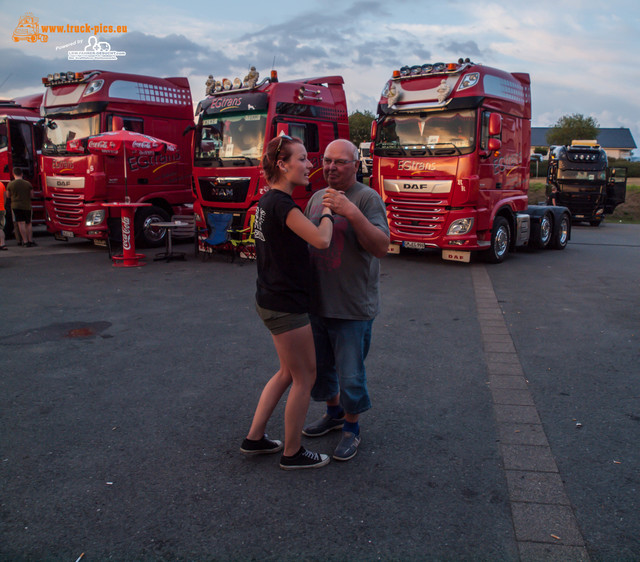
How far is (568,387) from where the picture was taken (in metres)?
4.72

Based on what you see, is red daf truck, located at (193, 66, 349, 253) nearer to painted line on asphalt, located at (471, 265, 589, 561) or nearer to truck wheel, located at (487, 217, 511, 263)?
truck wheel, located at (487, 217, 511, 263)

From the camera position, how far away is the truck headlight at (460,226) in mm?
10734

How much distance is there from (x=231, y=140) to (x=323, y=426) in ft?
28.1

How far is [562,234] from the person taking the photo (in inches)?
565

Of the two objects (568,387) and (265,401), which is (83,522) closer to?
(265,401)

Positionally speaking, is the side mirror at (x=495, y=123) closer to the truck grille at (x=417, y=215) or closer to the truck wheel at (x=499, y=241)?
the truck grille at (x=417, y=215)

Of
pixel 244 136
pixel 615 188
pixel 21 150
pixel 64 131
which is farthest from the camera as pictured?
pixel 615 188

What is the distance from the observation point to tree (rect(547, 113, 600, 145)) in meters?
57.9

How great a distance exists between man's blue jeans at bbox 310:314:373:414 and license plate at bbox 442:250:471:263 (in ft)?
26.1

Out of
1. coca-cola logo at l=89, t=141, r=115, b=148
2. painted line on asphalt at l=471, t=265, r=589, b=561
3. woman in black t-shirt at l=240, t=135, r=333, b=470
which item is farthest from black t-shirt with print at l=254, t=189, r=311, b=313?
coca-cola logo at l=89, t=141, r=115, b=148

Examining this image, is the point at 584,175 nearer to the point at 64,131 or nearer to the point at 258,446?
the point at 64,131

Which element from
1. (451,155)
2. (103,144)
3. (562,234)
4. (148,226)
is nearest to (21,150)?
(148,226)

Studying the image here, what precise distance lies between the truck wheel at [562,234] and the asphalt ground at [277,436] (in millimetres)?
6782

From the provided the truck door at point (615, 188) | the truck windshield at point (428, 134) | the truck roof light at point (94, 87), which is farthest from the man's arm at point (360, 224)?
the truck door at point (615, 188)
